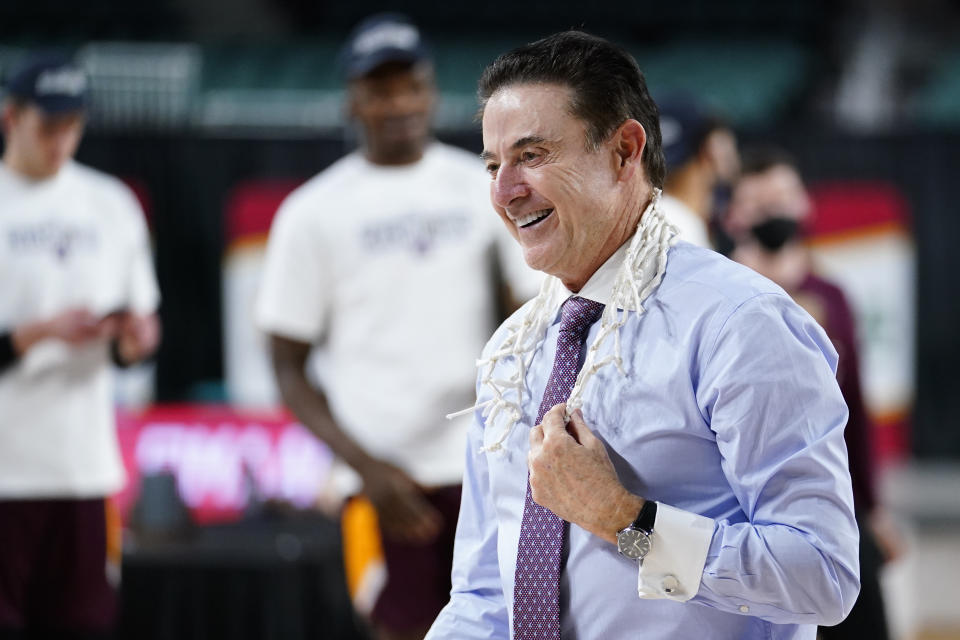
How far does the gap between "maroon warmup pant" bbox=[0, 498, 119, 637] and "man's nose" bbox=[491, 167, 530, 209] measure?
2.36m

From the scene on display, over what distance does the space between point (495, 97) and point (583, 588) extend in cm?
62

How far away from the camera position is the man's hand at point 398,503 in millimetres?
3232

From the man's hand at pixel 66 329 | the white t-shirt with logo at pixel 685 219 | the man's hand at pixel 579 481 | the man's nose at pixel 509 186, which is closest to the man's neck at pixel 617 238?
the man's nose at pixel 509 186

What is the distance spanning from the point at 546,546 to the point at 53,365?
237 cm

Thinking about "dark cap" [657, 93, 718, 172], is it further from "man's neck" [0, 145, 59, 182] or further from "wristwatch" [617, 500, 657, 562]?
"wristwatch" [617, 500, 657, 562]

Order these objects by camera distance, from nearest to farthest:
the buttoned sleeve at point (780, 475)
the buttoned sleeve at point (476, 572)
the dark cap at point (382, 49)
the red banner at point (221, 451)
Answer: the buttoned sleeve at point (780, 475), the buttoned sleeve at point (476, 572), the dark cap at point (382, 49), the red banner at point (221, 451)

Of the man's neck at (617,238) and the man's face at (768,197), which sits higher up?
the man's face at (768,197)

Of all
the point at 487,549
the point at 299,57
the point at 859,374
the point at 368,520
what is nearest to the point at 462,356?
the point at 368,520

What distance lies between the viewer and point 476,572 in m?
1.86

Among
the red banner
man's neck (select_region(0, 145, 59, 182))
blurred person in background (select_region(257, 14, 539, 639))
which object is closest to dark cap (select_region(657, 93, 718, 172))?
blurred person in background (select_region(257, 14, 539, 639))

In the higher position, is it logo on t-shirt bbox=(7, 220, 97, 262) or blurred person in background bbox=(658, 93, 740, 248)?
blurred person in background bbox=(658, 93, 740, 248)

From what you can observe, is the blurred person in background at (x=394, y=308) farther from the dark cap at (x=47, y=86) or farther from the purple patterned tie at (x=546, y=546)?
the purple patterned tie at (x=546, y=546)

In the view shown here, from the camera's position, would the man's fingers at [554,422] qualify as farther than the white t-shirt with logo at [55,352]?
No

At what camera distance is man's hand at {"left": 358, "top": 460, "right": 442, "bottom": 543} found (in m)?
3.23
